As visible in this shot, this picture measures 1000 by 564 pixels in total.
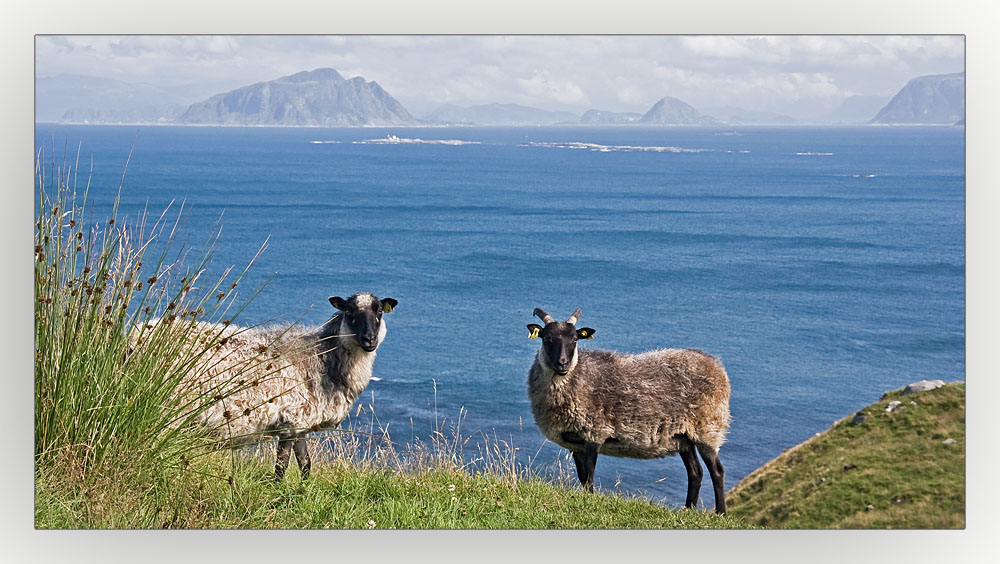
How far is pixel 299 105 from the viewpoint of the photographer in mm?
7605

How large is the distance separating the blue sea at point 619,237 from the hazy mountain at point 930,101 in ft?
0.32

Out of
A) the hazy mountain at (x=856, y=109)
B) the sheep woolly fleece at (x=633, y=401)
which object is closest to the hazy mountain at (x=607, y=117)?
the hazy mountain at (x=856, y=109)

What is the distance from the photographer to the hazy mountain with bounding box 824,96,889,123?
7289mm

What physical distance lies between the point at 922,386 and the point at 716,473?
4.79 ft

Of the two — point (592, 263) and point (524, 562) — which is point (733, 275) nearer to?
point (592, 263)

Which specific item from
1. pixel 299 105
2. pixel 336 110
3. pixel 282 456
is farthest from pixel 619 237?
pixel 282 456

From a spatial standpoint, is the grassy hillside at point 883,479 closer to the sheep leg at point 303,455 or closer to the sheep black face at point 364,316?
the sheep black face at point 364,316

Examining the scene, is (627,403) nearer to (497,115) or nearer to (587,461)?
(587,461)

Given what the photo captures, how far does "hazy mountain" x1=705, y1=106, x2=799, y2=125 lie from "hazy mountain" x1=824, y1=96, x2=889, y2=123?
0.92ft


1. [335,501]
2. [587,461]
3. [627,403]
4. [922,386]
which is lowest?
[335,501]

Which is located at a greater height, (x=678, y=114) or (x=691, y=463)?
(x=678, y=114)
